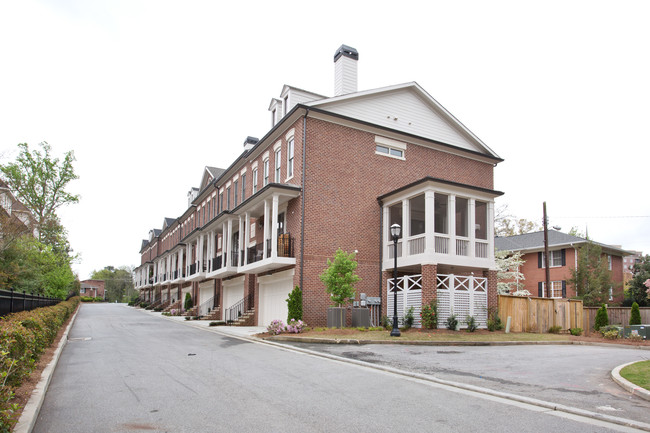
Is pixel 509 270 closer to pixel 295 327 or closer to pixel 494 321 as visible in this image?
pixel 494 321

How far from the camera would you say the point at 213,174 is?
38.9 metres

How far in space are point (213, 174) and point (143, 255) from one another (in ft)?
154

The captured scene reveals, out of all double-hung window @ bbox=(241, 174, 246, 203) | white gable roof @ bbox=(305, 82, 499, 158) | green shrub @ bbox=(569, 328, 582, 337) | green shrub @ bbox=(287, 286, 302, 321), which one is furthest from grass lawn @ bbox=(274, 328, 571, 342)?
double-hung window @ bbox=(241, 174, 246, 203)

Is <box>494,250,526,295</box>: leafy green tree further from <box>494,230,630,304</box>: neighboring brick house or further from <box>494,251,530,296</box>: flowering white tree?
<box>494,230,630,304</box>: neighboring brick house

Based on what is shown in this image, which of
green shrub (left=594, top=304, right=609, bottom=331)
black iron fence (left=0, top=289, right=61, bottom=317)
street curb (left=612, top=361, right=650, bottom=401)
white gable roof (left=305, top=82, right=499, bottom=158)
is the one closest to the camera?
street curb (left=612, top=361, right=650, bottom=401)

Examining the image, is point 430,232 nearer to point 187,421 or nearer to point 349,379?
point 349,379

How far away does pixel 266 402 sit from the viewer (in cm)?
695

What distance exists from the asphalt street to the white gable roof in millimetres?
14458

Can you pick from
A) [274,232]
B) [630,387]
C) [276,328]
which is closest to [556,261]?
[274,232]

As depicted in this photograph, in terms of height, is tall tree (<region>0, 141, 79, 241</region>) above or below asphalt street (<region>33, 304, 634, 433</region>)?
above

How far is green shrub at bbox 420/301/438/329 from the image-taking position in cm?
1830

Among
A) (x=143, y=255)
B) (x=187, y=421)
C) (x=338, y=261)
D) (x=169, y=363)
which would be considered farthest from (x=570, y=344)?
(x=143, y=255)

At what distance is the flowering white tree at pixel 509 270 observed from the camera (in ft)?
118

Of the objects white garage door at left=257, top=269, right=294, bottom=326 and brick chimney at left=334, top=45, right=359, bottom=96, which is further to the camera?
brick chimney at left=334, top=45, right=359, bottom=96
